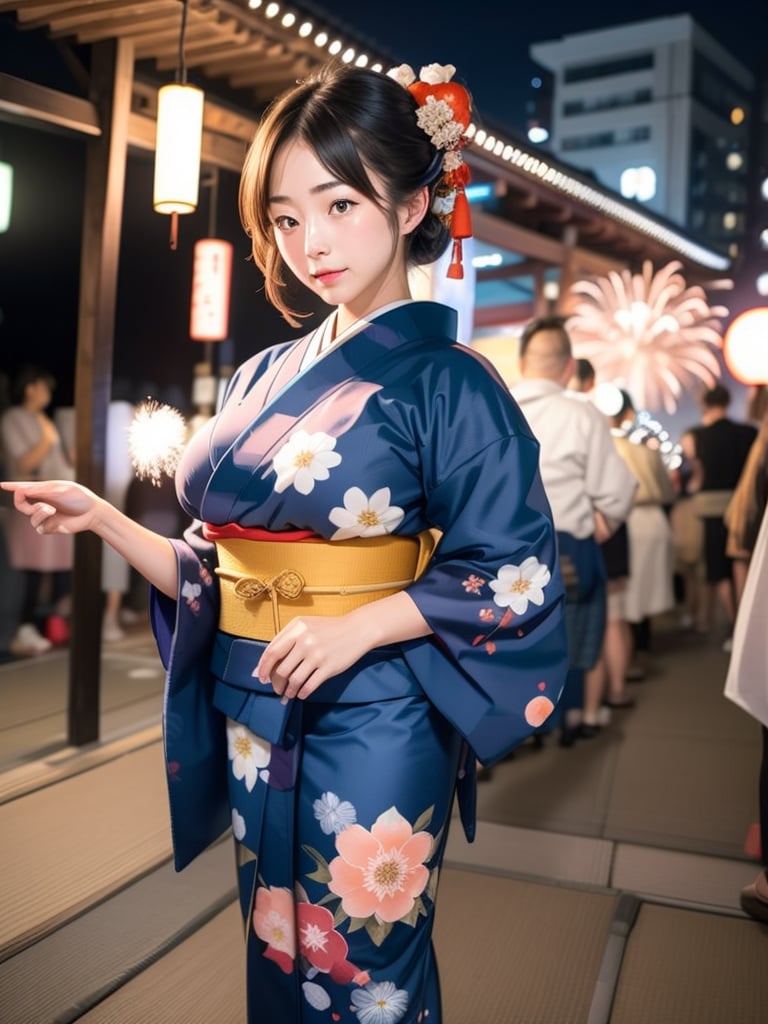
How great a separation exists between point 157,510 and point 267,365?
346cm

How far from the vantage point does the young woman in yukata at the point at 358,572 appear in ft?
5.18

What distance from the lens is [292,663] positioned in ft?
4.95

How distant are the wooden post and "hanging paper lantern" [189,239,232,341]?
6.14 feet

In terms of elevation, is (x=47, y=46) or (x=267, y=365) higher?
(x=47, y=46)

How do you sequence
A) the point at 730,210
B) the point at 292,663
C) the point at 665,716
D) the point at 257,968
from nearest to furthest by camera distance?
the point at 292,663, the point at 257,968, the point at 665,716, the point at 730,210

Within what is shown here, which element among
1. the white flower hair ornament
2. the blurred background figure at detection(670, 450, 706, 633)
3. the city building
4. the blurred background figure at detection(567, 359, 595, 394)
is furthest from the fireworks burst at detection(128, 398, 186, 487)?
the city building

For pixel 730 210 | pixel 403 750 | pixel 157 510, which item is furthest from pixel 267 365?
pixel 730 210

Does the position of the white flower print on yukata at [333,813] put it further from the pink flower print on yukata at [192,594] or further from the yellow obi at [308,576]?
the pink flower print on yukata at [192,594]

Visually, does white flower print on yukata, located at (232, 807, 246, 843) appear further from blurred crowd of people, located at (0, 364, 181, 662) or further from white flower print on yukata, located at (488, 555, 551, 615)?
blurred crowd of people, located at (0, 364, 181, 662)

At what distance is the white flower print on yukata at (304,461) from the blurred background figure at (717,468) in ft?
20.7

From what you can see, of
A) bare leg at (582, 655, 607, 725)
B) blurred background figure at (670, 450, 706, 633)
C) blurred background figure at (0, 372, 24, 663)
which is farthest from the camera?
blurred background figure at (670, 450, 706, 633)

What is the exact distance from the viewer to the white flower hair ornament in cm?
172

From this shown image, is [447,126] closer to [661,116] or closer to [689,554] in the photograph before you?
[689,554]

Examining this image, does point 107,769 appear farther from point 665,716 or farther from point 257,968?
point 665,716
